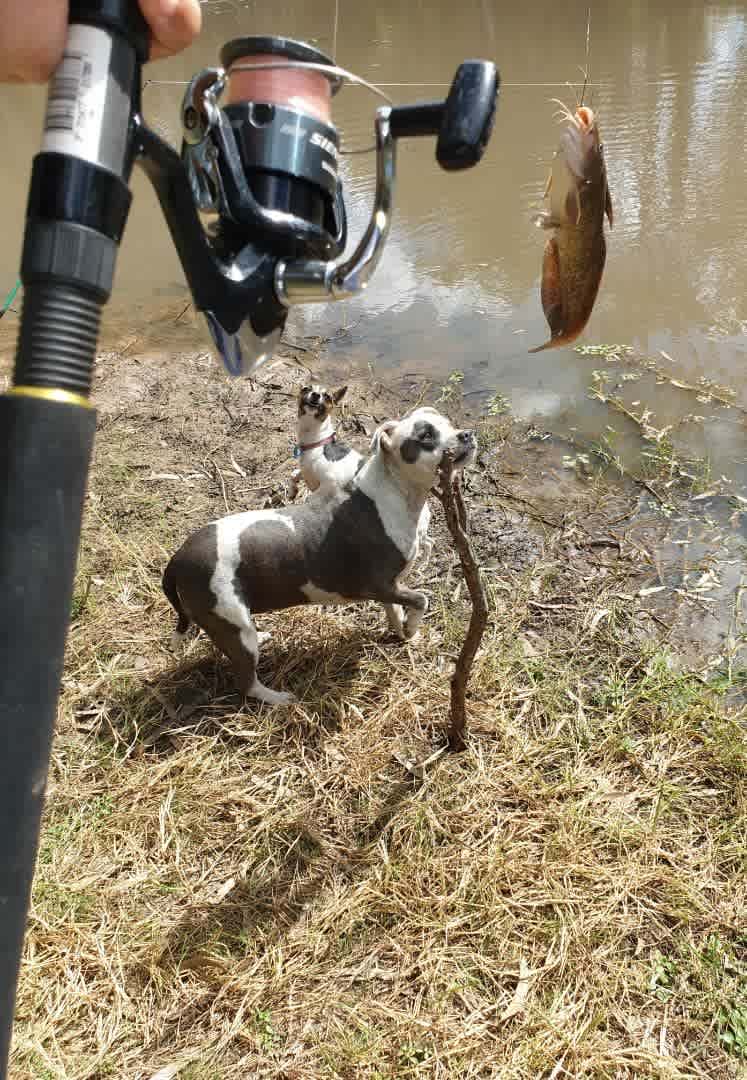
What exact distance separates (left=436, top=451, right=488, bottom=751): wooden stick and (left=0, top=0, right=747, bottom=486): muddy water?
1889 millimetres

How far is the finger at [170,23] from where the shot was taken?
1.16 meters

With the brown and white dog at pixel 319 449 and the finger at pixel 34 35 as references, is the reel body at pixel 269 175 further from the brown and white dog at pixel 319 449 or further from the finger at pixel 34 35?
the brown and white dog at pixel 319 449

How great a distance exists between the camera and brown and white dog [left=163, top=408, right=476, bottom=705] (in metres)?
3.09

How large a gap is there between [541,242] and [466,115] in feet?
20.3

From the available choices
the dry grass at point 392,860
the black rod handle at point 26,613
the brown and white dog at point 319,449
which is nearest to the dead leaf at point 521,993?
the dry grass at point 392,860

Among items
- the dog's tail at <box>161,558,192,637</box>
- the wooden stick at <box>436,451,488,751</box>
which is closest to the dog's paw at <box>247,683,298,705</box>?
the dog's tail at <box>161,558,192,637</box>

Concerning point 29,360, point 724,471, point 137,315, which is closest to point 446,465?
point 29,360

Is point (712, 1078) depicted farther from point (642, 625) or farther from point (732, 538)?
point (732, 538)

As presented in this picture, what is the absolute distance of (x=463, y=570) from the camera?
2.74 metres

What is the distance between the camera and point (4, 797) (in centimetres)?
107

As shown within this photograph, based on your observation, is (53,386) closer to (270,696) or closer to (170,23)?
(170,23)

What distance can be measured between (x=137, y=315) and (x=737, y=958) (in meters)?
6.32

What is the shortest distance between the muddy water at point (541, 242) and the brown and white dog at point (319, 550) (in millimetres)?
1700

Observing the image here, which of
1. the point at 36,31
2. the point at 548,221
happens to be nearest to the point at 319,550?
the point at 548,221
